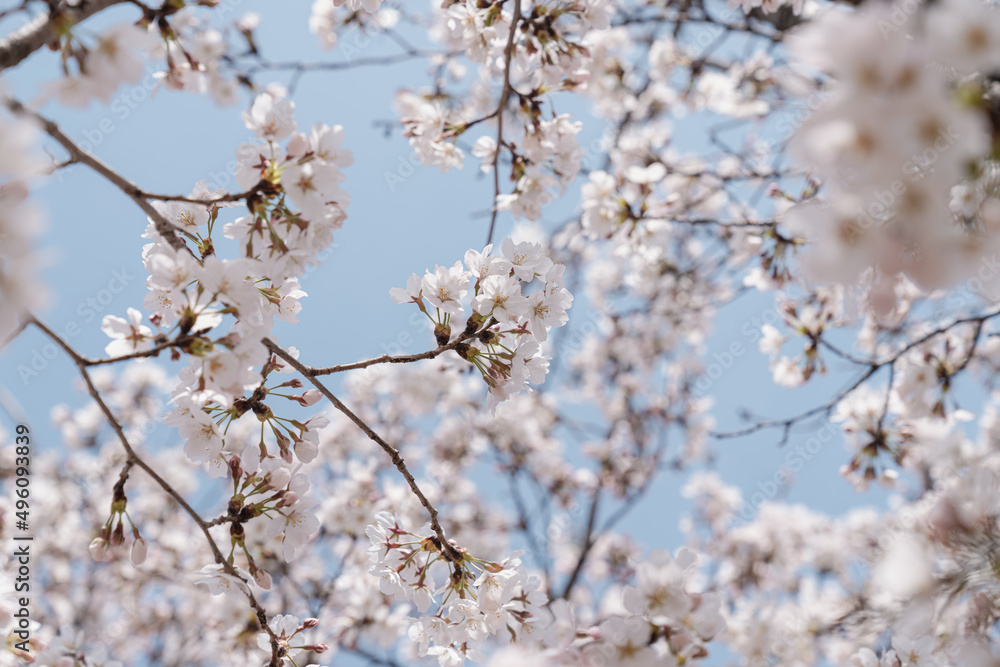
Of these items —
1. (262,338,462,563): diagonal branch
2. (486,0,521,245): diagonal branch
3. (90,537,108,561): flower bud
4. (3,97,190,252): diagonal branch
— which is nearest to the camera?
(3,97,190,252): diagonal branch

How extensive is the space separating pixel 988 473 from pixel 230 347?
8.04 feet

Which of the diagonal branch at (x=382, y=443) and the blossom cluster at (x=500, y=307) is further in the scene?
the blossom cluster at (x=500, y=307)

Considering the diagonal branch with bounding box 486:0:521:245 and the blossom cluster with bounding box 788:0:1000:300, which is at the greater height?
the diagonal branch with bounding box 486:0:521:245

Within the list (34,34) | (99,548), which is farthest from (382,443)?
(34,34)

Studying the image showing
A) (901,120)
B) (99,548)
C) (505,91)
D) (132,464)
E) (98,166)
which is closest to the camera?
(901,120)

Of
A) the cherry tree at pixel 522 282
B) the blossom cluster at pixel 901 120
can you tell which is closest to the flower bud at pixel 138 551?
the cherry tree at pixel 522 282

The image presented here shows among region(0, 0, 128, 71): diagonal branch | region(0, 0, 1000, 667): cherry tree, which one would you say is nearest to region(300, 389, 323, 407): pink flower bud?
region(0, 0, 1000, 667): cherry tree

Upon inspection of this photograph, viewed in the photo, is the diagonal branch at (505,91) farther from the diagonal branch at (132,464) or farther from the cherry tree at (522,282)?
the diagonal branch at (132,464)

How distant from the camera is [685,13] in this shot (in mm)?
3422

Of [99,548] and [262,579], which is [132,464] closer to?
[99,548]

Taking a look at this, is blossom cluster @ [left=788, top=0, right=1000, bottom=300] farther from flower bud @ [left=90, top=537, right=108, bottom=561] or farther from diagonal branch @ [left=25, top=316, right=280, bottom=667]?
flower bud @ [left=90, top=537, right=108, bottom=561]

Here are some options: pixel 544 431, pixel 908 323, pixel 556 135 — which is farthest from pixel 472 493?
pixel 556 135

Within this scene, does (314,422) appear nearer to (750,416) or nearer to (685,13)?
(750,416)

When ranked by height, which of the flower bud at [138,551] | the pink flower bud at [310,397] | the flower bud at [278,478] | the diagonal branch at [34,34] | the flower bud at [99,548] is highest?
the diagonal branch at [34,34]
